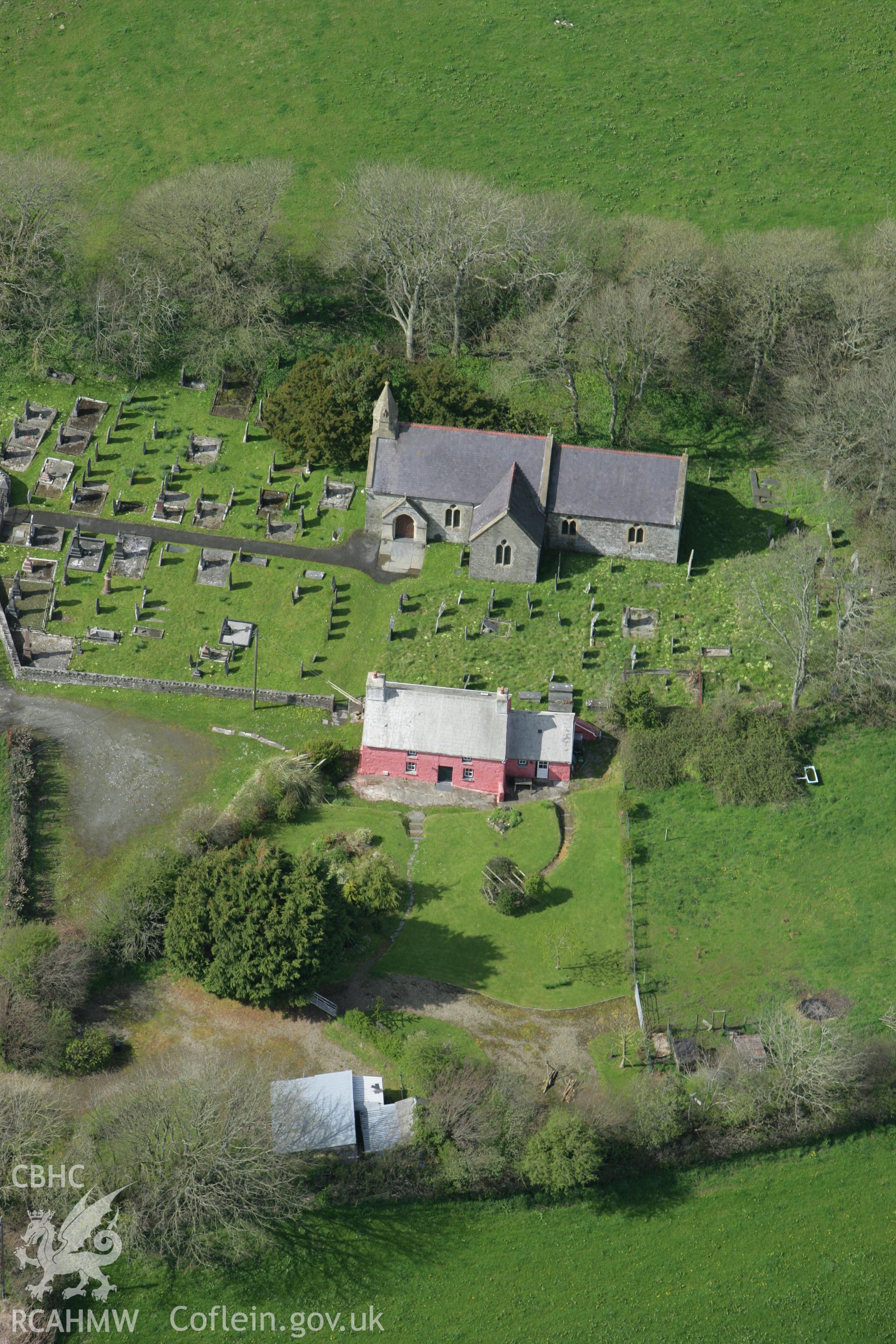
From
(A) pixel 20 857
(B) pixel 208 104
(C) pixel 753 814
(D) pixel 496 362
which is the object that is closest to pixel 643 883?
(C) pixel 753 814

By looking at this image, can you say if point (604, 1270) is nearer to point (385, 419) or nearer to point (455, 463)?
point (455, 463)

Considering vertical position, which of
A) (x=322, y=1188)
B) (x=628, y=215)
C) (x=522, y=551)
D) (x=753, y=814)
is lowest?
(x=322, y=1188)

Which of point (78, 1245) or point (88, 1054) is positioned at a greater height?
point (88, 1054)

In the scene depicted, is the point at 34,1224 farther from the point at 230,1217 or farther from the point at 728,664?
the point at 728,664

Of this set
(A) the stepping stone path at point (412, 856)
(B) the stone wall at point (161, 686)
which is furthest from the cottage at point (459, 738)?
(B) the stone wall at point (161, 686)

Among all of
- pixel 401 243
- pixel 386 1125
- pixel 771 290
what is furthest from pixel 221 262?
pixel 386 1125
